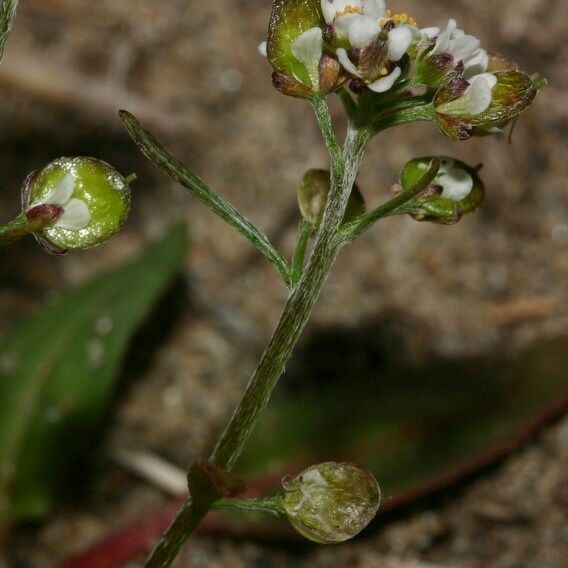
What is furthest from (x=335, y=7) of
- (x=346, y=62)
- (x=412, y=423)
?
(x=412, y=423)

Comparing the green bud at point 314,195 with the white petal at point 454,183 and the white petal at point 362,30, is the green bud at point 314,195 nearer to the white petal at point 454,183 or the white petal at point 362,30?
the white petal at point 454,183

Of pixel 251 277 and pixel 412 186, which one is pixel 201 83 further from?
pixel 412 186

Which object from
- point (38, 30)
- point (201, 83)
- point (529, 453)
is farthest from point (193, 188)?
point (38, 30)

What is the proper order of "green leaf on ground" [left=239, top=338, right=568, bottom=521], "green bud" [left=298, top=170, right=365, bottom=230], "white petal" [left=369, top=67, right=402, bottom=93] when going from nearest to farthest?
1. "white petal" [left=369, top=67, right=402, bottom=93]
2. "green bud" [left=298, top=170, right=365, bottom=230]
3. "green leaf on ground" [left=239, top=338, right=568, bottom=521]

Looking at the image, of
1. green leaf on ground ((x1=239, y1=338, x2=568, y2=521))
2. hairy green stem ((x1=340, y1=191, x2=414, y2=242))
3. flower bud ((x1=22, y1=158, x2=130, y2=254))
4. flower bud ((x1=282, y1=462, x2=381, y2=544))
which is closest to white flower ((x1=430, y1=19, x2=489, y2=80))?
hairy green stem ((x1=340, y1=191, x2=414, y2=242))

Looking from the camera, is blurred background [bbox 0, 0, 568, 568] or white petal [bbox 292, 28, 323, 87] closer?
white petal [bbox 292, 28, 323, 87]

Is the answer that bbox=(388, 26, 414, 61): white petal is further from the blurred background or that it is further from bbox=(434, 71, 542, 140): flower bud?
the blurred background
